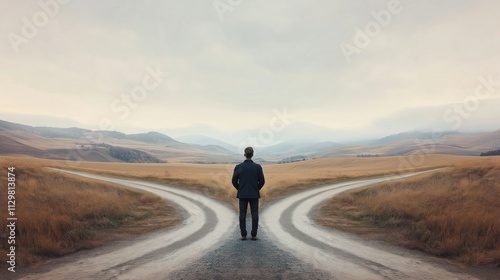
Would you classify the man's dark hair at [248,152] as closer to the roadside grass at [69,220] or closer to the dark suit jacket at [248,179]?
the dark suit jacket at [248,179]

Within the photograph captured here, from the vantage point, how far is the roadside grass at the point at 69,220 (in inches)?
330

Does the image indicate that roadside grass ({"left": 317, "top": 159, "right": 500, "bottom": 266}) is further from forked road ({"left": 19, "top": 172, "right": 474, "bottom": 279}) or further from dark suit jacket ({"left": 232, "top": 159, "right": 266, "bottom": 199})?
dark suit jacket ({"left": 232, "top": 159, "right": 266, "bottom": 199})

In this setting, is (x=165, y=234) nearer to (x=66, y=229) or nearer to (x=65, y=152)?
(x=66, y=229)

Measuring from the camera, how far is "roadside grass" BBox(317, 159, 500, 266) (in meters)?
8.48

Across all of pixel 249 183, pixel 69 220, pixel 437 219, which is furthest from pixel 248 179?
pixel 437 219

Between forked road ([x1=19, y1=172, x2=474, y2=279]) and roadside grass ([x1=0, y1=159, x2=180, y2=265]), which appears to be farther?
roadside grass ([x1=0, y1=159, x2=180, y2=265])

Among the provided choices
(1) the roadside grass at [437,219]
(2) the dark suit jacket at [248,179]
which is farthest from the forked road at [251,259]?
(2) the dark suit jacket at [248,179]

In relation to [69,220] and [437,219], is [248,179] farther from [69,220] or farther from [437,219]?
[437,219]

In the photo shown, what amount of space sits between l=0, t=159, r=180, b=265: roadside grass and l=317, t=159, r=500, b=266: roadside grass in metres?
9.12

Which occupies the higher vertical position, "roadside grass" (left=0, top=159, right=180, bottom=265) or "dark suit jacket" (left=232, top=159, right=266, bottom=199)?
"dark suit jacket" (left=232, top=159, right=266, bottom=199)

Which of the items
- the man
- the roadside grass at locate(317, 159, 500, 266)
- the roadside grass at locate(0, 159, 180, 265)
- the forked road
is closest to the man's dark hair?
the man

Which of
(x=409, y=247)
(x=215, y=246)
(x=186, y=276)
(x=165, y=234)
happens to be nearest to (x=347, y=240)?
(x=409, y=247)

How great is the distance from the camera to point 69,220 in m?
10.5

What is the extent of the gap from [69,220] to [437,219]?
14.4 meters
